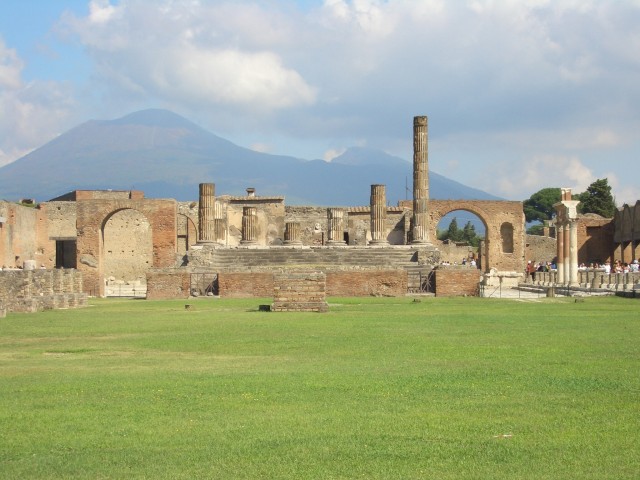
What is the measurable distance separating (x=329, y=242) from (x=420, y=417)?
33271 mm

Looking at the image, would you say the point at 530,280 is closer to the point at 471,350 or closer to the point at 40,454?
the point at 471,350

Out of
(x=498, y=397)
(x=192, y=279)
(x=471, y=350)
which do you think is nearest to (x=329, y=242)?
(x=192, y=279)

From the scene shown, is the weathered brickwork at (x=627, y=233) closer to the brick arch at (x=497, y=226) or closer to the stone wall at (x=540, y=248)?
the stone wall at (x=540, y=248)

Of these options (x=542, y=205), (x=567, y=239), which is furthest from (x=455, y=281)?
(x=542, y=205)

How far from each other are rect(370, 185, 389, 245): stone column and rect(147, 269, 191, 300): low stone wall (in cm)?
1117

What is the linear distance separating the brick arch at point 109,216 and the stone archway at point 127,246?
500 inches

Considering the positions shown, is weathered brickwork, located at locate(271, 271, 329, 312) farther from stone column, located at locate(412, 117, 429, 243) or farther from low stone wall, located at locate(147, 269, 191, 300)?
stone column, located at locate(412, 117, 429, 243)

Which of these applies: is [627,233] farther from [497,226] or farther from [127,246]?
[127,246]

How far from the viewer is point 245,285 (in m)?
31.4

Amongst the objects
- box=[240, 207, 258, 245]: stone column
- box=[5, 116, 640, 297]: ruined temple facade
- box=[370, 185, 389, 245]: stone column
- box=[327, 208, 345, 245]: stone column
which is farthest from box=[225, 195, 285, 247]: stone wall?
box=[327, 208, 345, 245]: stone column

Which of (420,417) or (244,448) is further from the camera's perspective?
(420,417)

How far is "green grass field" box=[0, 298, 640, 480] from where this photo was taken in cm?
618

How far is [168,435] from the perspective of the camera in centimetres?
705

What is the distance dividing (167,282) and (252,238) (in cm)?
968
